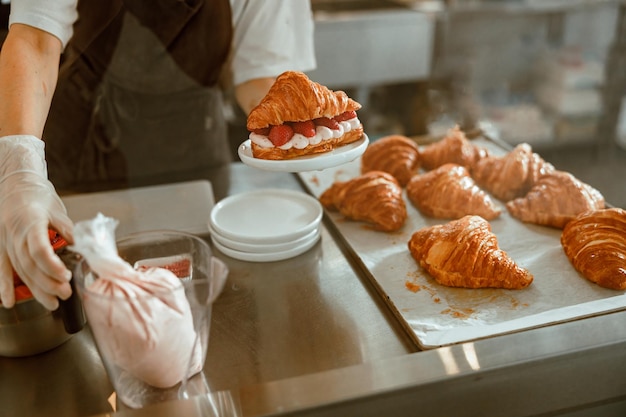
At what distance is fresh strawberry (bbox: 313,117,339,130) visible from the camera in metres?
1.06

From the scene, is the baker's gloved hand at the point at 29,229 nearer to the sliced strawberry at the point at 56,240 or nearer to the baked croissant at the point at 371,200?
the sliced strawberry at the point at 56,240

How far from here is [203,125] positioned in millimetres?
1709

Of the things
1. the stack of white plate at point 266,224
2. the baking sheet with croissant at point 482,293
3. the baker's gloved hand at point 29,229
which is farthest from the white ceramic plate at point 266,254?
the baker's gloved hand at point 29,229

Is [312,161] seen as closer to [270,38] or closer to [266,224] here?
[266,224]

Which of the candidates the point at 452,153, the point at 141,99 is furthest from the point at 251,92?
the point at 452,153

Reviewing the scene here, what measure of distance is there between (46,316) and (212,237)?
1.31ft

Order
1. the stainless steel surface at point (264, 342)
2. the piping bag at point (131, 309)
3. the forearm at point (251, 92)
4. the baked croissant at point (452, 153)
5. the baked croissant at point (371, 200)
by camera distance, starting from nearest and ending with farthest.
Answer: the piping bag at point (131, 309) → the stainless steel surface at point (264, 342) → the baked croissant at point (371, 200) → the forearm at point (251, 92) → the baked croissant at point (452, 153)

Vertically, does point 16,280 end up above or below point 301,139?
→ below

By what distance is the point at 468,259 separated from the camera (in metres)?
1.14

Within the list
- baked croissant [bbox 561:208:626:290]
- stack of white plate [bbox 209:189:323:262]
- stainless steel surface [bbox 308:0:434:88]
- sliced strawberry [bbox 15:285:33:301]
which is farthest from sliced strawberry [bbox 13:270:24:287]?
stainless steel surface [bbox 308:0:434:88]

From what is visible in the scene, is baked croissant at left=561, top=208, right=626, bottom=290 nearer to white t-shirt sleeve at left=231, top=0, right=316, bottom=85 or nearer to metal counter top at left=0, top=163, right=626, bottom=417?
metal counter top at left=0, top=163, right=626, bottom=417

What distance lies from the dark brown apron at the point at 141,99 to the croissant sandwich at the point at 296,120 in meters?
0.45

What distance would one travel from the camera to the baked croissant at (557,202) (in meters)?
1.33

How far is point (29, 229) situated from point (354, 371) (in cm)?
52
